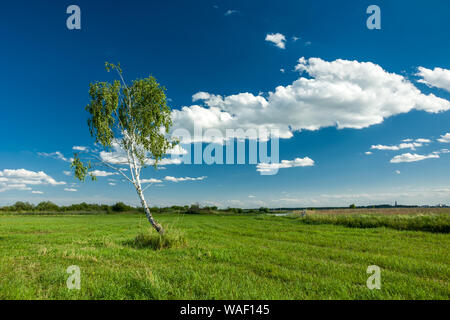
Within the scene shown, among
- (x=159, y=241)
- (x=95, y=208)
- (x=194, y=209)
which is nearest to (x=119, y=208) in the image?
(x=95, y=208)

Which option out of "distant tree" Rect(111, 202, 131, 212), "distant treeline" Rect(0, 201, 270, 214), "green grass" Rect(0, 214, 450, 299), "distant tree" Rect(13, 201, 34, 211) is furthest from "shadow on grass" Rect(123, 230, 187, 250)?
"distant tree" Rect(13, 201, 34, 211)

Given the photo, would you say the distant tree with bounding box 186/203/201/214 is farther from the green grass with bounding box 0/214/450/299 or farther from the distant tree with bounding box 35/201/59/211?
the green grass with bounding box 0/214/450/299

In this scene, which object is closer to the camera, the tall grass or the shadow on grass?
the shadow on grass

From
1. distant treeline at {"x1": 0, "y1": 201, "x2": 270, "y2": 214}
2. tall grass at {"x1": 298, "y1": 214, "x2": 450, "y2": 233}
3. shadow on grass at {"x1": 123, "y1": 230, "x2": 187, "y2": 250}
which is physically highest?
shadow on grass at {"x1": 123, "y1": 230, "x2": 187, "y2": 250}

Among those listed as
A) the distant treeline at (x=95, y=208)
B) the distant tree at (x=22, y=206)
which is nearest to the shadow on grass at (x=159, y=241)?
the distant treeline at (x=95, y=208)

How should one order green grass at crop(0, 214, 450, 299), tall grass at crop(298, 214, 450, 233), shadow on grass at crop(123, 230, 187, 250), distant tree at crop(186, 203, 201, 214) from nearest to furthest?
1. green grass at crop(0, 214, 450, 299)
2. shadow on grass at crop(123, 230, 187, 250)
3. tall grass at crop(298, 214, 450, 233)
4. distant tree at crop(186, 203, 201, 214)

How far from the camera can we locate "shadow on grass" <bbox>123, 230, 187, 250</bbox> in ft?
43.0

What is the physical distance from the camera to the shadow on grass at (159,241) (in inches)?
516

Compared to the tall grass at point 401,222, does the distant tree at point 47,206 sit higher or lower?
lower

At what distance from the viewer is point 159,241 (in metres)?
13.2

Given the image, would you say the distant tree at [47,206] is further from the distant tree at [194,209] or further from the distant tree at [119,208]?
the distant tree at [194,209]

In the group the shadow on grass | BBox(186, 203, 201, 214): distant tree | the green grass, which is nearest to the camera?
the green grass
